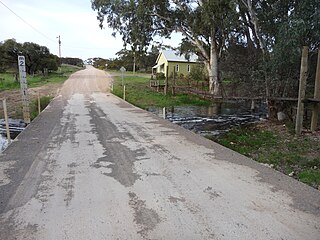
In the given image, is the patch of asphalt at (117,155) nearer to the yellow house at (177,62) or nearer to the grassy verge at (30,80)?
the grassy verge at (30,80)

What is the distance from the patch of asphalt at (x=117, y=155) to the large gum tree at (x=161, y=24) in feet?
37.0

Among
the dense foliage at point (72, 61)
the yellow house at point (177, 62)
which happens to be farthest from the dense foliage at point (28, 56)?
the dense foliage at point (72, 61)

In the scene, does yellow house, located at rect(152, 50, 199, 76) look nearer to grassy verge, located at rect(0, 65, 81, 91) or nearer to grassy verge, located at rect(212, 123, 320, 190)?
grassy verge, located at rect(0, 65, 81, 91)

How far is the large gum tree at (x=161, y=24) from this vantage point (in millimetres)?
19766

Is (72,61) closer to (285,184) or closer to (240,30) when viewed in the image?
(240,30)

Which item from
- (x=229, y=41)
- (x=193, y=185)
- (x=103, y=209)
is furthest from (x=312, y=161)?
(x=229, y=41)

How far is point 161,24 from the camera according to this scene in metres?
22.9

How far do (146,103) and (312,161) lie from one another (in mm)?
13514

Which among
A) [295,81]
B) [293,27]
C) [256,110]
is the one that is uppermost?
[293,27]

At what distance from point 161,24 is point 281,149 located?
17.5 metres

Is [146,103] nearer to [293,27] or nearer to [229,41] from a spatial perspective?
[229,41]

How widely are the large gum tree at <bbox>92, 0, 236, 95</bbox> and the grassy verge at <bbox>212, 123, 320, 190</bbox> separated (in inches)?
362

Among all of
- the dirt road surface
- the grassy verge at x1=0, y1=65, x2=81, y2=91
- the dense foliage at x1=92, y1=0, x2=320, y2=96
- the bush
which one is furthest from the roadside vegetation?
the grassy verge at x1=0, y1=65, x2=81, y2=91

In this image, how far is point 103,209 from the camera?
3.80 metres
